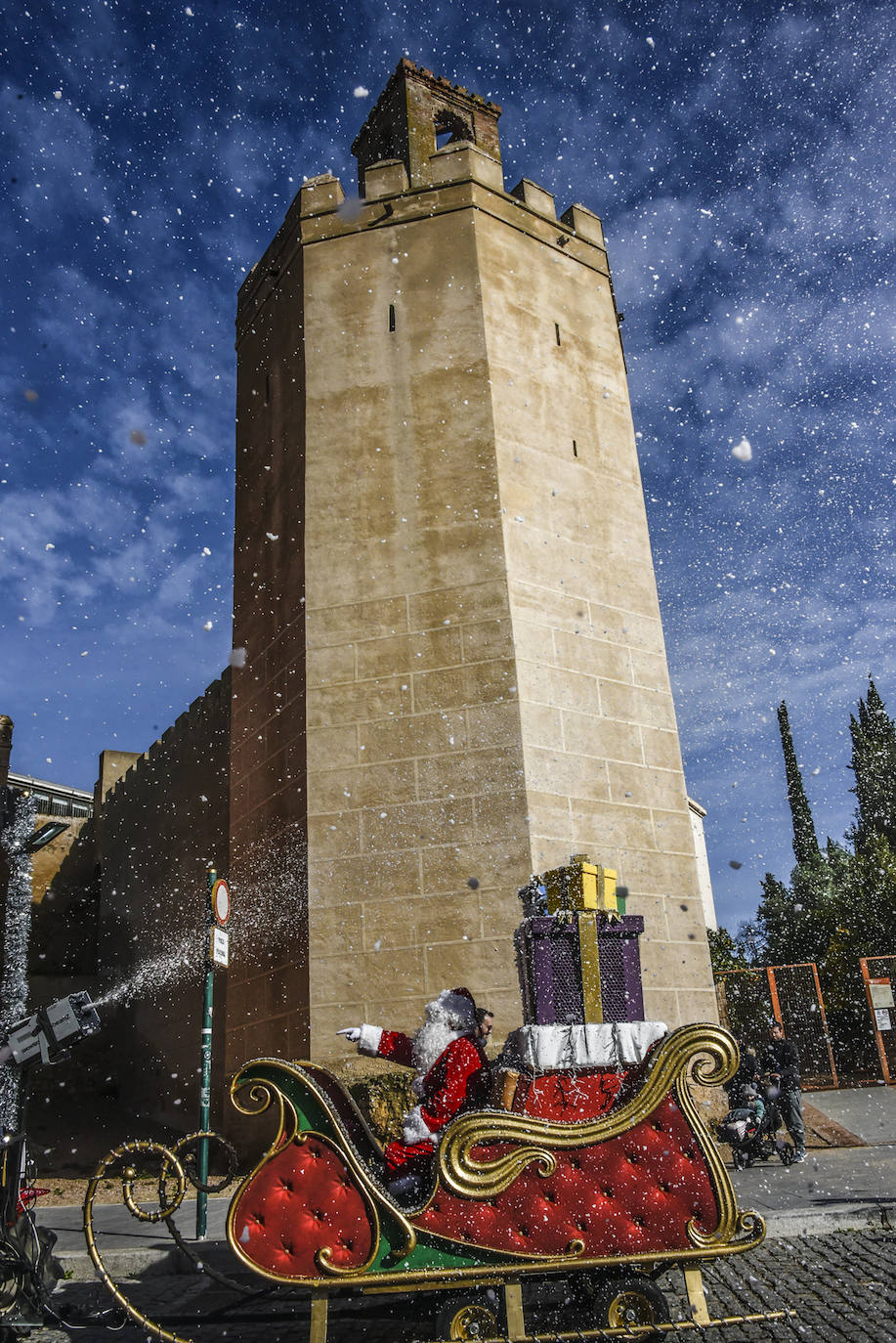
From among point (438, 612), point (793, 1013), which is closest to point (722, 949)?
point (793, 1013)

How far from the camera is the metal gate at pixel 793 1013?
1261cm

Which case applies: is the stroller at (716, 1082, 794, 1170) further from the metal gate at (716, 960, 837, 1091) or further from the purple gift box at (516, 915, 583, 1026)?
the metal gate at (716, 960, 837, 1091)

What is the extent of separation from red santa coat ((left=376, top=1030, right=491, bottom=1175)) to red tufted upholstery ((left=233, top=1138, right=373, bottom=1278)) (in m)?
0.36

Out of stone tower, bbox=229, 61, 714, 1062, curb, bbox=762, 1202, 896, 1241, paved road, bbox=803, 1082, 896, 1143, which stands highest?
stone tower, bbox=229, 61, 714, 1062

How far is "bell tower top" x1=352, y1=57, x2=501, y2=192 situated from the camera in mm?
11242

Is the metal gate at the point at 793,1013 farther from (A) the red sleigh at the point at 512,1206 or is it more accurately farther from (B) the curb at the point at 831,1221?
(A) the red sleigh at the point at 512,1206

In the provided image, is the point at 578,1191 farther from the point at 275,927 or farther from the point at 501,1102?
the point at 275,927

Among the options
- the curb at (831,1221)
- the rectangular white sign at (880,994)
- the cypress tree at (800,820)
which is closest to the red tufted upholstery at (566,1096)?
the curb at (831,1221)

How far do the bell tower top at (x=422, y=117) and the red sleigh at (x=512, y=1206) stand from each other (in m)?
10.8

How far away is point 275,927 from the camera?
8.55 metres

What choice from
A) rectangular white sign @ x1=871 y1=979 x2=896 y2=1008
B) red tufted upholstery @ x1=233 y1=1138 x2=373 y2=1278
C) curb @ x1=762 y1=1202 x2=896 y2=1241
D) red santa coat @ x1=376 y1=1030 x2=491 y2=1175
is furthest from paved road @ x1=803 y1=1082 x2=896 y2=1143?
red tufted upholstery @ x1=233 y1=1138 x2=373 y2=1278

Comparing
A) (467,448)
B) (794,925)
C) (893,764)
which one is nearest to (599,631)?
(467,448)

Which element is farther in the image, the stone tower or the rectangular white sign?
the rectangular white sign

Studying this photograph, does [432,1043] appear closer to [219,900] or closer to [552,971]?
[552,971]
